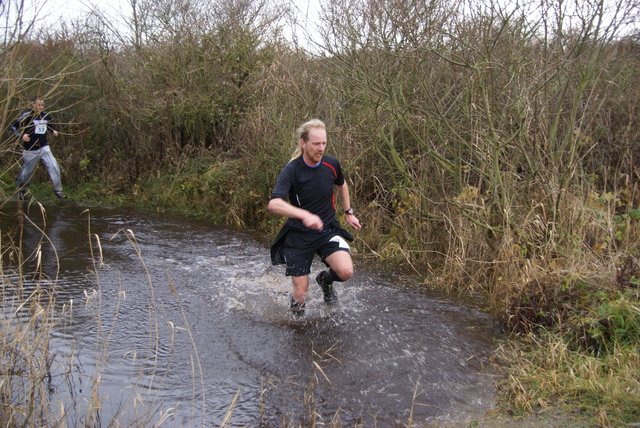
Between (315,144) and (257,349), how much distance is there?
1900 millimetres

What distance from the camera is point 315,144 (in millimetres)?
5234

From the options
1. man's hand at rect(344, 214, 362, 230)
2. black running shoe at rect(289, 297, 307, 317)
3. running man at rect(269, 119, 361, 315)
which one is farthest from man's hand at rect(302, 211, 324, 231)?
black running shoe at rect(289, 297, 307, 317)

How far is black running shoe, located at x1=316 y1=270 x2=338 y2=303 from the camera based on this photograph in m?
6.03

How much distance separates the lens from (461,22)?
22.6 ft

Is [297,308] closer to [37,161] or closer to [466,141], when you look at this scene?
[466,141]

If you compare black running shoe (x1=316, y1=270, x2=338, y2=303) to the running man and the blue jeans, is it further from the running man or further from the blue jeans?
the blue jeans

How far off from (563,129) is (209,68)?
855 cm

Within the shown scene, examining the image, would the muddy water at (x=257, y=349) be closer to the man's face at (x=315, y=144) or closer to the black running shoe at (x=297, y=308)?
the black running shoe at (x=297, y=308)

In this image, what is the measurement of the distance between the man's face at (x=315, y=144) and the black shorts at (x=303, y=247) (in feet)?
2.55

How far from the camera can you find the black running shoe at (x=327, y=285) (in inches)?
237

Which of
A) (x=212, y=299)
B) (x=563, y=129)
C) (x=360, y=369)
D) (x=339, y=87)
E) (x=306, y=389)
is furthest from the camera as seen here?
(x=339, y=87)

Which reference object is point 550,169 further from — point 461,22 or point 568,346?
point 568,346

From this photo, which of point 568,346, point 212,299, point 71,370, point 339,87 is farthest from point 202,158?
point 568,346

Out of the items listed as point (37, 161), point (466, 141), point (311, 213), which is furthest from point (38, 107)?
point (37, 161)
